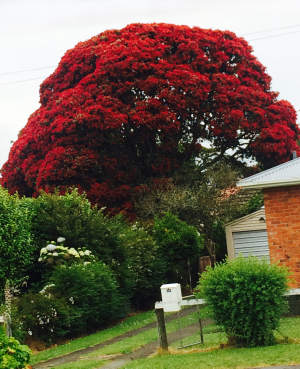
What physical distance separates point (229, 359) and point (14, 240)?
768cm

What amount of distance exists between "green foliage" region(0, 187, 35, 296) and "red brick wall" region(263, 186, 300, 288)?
6.66 metres

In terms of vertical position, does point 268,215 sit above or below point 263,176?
below

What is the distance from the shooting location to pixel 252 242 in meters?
23.3

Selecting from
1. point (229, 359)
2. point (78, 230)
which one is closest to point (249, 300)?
point (229, 359)

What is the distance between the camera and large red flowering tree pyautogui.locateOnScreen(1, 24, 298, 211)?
23.9 meters

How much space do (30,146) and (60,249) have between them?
463 inches

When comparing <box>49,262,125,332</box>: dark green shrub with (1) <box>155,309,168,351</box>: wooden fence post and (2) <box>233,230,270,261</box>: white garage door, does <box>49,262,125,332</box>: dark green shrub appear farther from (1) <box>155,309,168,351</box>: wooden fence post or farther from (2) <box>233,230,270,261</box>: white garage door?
(2) <box>233,230,270,261</box>: white garage door

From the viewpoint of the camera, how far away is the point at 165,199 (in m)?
22.2

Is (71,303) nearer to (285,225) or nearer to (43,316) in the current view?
(43,316)

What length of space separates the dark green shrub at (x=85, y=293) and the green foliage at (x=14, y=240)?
1.06m

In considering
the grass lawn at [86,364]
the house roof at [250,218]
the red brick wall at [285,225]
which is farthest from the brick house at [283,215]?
the house roof at [250,218]

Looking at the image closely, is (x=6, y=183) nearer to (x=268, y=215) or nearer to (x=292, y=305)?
(x=268, y=215)

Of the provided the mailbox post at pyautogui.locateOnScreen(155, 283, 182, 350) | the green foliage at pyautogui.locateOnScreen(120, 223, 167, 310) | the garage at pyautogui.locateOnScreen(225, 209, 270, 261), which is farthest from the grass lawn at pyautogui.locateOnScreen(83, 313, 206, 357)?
the garage at pyautogui.locateOnScreen(225, 209, 270, 261)

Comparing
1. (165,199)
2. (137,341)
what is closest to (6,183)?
(165,199)
